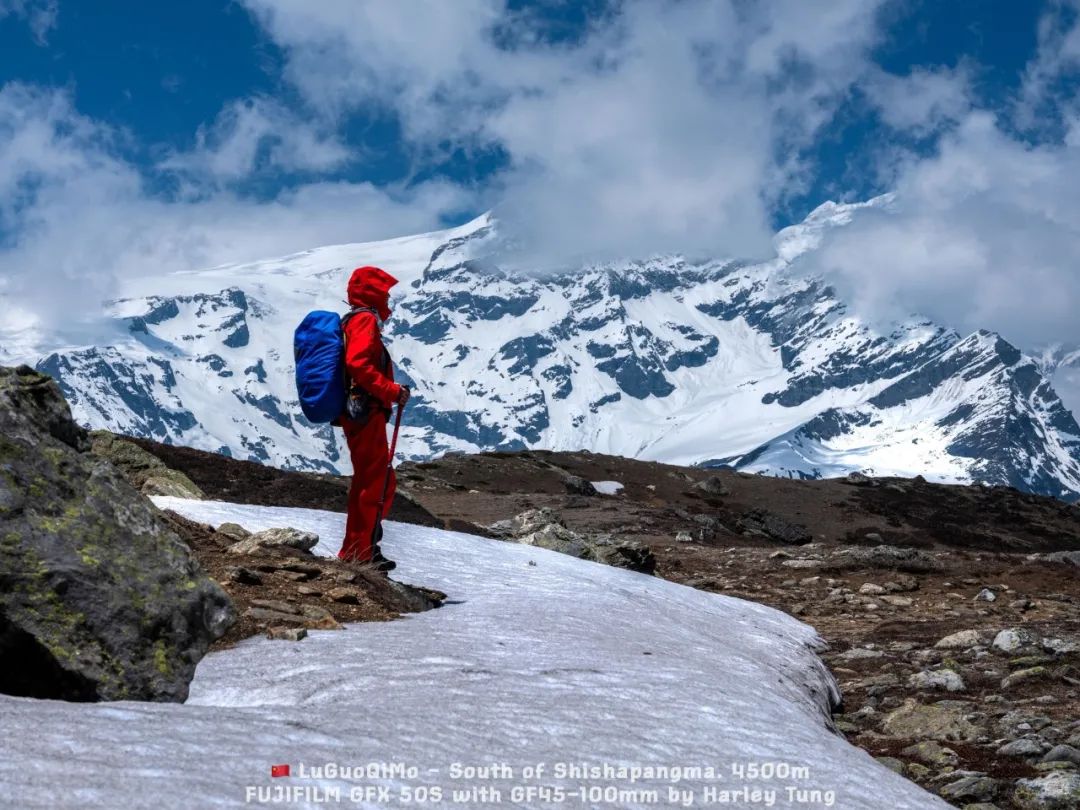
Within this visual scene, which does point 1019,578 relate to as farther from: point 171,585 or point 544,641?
point 171,585

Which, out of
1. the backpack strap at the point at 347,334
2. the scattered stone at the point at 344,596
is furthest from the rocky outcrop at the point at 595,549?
the scattered stone at the point at 344,596

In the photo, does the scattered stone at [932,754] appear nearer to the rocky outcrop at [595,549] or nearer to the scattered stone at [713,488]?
the rocky outcrop at [595,549]

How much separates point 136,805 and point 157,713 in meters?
1.20

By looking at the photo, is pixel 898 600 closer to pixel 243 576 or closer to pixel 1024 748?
pixel 1024 748

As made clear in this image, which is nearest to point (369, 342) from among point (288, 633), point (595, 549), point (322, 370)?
point (322, 370)

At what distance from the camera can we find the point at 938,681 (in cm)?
995

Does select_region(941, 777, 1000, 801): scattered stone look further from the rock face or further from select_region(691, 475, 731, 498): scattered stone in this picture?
select_region(691, 475, 731, 498): scattered stone

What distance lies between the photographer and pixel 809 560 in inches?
859

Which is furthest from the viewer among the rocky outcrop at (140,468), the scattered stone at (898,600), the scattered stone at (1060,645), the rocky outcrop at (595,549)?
the rocky outcrop at (595,549)

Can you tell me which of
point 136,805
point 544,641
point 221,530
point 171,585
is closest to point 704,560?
point 221,530

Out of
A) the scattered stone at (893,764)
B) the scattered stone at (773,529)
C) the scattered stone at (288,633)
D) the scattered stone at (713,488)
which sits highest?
the scattered stone at (713,488)

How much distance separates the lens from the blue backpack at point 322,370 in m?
10.3

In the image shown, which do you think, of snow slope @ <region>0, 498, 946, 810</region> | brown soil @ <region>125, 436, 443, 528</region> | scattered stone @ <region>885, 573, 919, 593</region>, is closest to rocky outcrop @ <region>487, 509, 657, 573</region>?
scattered stone @ <region>885, 573, 919, 593</region>

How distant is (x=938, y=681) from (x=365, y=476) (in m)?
5.61
